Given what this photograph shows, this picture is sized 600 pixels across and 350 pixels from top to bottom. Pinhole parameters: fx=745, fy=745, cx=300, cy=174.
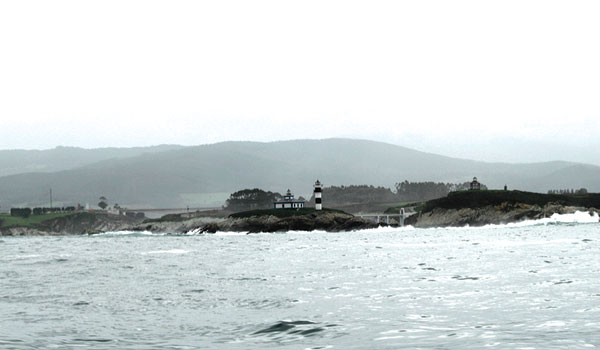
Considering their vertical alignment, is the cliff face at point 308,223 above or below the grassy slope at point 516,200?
below

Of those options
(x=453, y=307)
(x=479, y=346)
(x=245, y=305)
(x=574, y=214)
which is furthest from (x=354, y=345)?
(x=574, y=214)

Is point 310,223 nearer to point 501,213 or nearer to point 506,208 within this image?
point 501,213

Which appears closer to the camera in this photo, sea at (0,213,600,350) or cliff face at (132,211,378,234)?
sea at (0,213,600,350)

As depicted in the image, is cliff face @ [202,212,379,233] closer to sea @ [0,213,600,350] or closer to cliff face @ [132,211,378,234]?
cliff face @ [132,211,378,234]

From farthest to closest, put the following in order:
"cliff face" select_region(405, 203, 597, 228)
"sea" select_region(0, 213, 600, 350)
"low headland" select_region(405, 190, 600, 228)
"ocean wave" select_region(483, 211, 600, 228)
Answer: "low headland" select_region(405, 190, 600, 228) < "cliff face" select_region(405, 203, 597, 228) < "ocean wave" select_region(483, 211, 600, 228) < "sea" select_region(0, 213, 600, 350)

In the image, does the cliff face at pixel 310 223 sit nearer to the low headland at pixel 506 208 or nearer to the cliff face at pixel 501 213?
the cliff face at pixel 501 213

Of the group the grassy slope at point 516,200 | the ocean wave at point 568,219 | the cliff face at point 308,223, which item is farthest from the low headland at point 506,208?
the cliff face at point 308,223

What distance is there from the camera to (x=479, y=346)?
16.1 meters

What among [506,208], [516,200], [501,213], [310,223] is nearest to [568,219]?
[506,208]

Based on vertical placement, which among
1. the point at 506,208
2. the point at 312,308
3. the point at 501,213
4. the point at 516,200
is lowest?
the point at 312,308

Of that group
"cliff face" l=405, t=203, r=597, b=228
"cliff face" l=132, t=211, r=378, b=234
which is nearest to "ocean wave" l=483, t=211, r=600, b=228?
"cliff face" l=405, t=203, r=597, b=228

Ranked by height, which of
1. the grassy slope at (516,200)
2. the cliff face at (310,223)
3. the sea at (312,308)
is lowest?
the cliff face at (310,223)

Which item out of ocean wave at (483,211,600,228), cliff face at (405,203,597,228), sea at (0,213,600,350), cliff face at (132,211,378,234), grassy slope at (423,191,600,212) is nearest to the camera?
sea at (0,213,600,350)

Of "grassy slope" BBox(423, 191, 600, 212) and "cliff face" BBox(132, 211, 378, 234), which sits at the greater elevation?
"grassy slope" BBox(423, 191, 600, 212)
